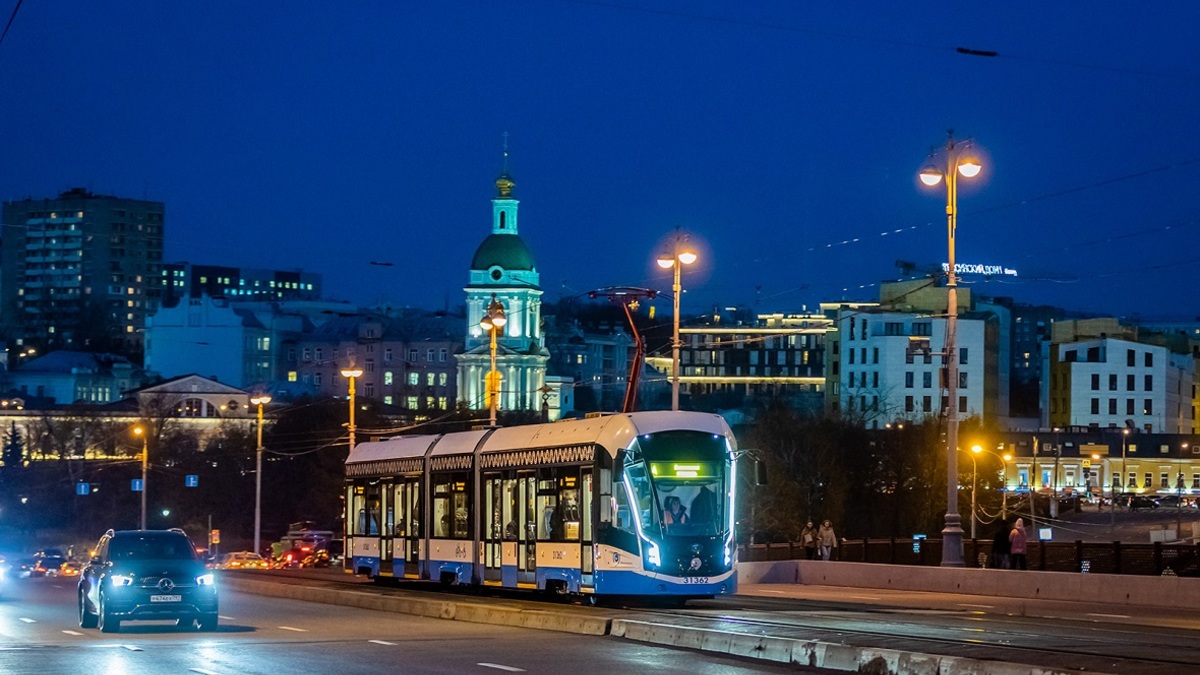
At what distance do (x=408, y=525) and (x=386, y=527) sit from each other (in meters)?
1.62

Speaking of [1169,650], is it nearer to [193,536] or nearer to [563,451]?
[563,451]

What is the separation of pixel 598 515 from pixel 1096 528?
74282 mm

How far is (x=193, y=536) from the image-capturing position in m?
140

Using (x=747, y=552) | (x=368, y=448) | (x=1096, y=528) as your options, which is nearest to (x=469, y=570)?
(x=368, y=448)

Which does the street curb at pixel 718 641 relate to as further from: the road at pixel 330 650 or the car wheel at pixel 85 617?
the car wheel at pixel 85 617

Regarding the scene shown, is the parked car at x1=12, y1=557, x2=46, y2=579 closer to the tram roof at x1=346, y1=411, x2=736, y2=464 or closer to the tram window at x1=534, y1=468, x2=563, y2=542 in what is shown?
the tram roof at x1=346, y1=411, x2=736, y2=464

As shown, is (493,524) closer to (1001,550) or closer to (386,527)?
(386,527)

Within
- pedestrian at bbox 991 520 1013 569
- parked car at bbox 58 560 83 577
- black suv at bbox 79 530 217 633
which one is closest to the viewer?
black suv at bbox 79 530 217 633

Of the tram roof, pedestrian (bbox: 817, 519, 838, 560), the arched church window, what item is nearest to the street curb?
the tram roof

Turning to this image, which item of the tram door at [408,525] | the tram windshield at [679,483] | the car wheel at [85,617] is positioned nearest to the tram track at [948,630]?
the tram windshield at [679,483]

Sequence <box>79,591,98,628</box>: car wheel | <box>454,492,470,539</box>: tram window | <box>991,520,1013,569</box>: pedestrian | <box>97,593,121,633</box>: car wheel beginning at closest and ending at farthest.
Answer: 1. <box>97,593,121,633</box>: car wheel
2. <box>79,591,98,628</box>: car wheel
3. <box>454,492,470,539</box>: tram window
4. <box>991,520,1013,569</box>: pedestrian

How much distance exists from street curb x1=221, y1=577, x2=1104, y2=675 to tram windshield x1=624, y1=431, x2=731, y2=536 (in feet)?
11.1

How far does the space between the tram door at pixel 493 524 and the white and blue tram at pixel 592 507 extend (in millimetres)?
20

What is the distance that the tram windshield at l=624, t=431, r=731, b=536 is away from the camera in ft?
106
